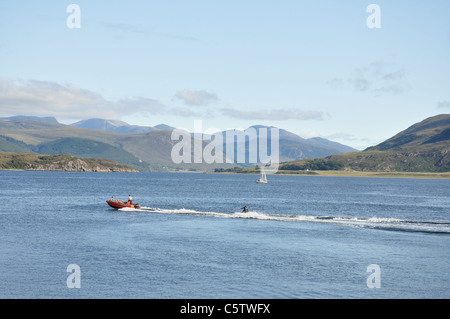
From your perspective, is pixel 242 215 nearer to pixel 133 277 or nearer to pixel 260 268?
pixel 260 268

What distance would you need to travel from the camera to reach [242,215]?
10319cm

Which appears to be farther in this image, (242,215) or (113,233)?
(242,215)

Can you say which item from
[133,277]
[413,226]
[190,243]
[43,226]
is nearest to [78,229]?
[43,226]

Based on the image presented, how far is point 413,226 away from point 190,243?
4871 cm

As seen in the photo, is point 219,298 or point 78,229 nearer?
point 219,298

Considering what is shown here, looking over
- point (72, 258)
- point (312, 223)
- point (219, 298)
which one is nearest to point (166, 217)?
point (312, 223)

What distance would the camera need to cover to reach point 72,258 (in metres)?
53.8
